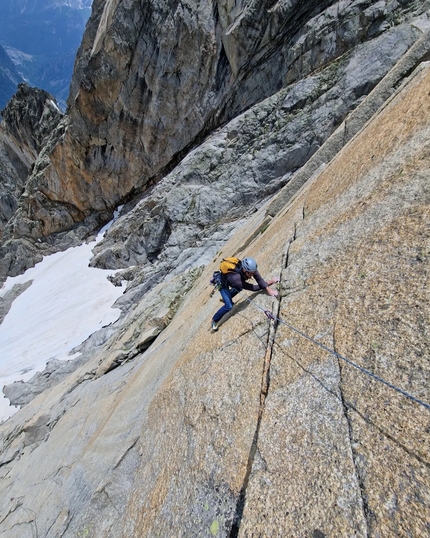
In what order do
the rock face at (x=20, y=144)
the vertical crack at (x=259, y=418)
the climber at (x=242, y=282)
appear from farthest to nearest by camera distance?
the rock face at (x=20, y=144)
the climber at (x=242, y=282)
the vertical crack at (x=259, y=418)

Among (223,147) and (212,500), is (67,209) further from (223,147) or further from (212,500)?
(212,500)

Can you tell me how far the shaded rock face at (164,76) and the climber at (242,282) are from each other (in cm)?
1931

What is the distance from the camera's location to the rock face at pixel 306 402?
296 centimetres

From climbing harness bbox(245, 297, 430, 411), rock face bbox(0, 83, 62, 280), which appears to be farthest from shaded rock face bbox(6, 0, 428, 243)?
climbing harness bbox(245, 297, 430, 411)

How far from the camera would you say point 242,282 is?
641 centimetres

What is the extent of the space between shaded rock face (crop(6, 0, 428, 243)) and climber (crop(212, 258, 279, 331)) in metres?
19.3

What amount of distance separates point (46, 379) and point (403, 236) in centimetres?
2224

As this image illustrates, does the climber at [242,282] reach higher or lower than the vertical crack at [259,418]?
higher

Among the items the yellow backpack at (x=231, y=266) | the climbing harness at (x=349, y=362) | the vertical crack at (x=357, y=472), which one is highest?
the yellow backpack at (x=231, y=266)

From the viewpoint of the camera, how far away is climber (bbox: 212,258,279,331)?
594 cm

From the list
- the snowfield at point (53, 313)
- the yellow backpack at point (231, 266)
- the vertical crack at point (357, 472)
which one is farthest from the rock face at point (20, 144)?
the vertical crack at point (357, 472)

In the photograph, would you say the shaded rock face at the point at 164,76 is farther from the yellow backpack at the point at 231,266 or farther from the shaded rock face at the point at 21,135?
the yellow backpack at the point at 231,266

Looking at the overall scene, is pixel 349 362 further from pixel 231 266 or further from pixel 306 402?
pixel 231 266

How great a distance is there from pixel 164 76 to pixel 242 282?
32.8 meters
